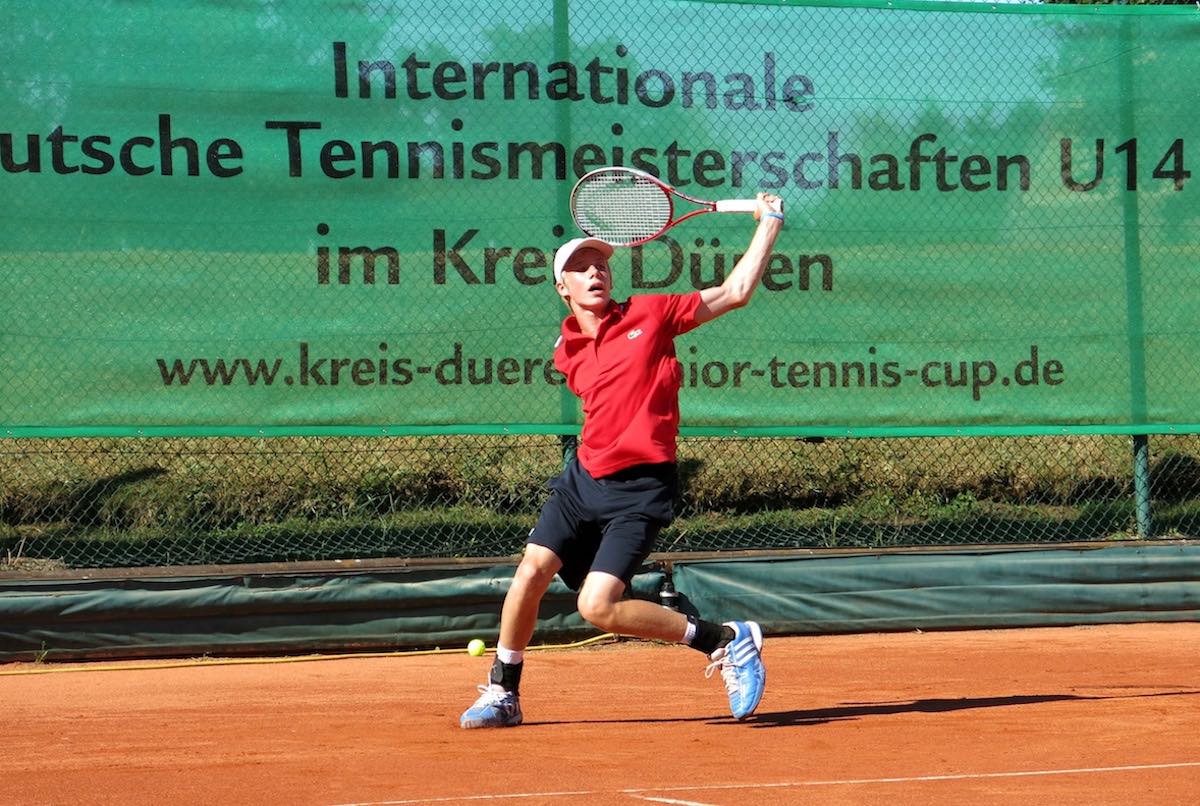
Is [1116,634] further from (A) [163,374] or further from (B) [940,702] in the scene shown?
(A) [163,374]

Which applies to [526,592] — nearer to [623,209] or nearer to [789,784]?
[789,784]

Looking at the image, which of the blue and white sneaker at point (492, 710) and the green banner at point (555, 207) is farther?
the green banner at point (555, 207)

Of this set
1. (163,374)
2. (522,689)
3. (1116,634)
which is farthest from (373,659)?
(1116,634)

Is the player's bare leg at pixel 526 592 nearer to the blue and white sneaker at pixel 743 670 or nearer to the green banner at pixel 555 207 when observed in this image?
the blue and white sneaker at pixel 743 670

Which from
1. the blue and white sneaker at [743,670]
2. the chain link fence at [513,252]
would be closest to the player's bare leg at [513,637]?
the blue and white sneaker at [743,670]

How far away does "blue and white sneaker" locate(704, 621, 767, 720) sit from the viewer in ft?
16.9

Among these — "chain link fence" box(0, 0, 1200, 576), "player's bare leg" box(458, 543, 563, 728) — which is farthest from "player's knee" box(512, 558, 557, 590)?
"chain link fence" box(0, 0, 1200, 576)

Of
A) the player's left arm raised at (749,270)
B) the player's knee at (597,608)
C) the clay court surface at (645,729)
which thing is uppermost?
the player's left arm raised at (749,270)

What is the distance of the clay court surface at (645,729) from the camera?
4.14m

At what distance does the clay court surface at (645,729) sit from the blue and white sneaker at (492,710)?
0.19 ft

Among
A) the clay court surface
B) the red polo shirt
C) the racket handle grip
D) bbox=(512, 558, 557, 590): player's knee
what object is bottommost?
the clay court surface

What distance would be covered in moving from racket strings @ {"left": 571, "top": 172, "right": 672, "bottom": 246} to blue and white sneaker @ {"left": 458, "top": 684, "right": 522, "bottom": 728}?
5.78ft

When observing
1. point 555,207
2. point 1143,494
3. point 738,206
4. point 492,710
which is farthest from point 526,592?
point 1143,494

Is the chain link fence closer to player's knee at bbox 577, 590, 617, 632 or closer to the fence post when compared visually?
the fence post
